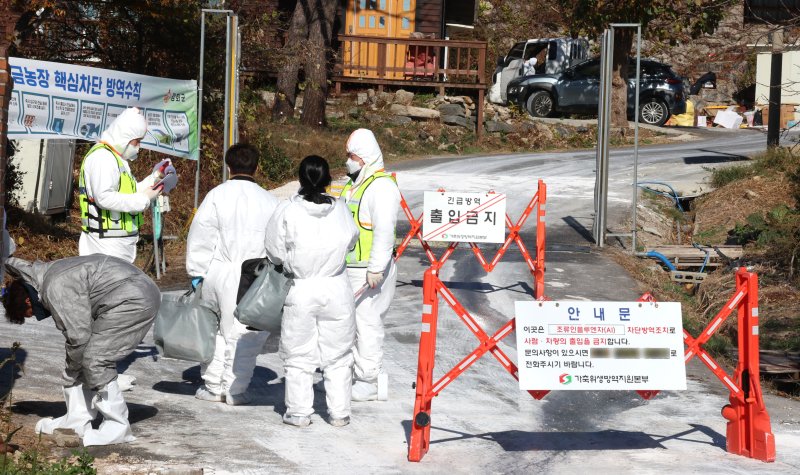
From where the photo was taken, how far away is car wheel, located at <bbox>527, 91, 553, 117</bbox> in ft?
101

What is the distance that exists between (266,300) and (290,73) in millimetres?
20941

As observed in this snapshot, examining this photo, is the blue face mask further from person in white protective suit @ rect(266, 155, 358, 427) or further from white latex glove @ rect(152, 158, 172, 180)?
white latex glove @ rect(152, 158, 172, 180)

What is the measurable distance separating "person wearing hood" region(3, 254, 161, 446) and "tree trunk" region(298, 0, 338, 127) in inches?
781

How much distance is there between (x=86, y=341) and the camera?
6402mm

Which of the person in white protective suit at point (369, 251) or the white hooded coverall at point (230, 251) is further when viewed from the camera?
the person in white protective suit at point (369, 251)

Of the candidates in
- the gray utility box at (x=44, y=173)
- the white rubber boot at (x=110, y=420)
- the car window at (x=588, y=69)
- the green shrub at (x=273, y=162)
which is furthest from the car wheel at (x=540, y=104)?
the white rubber boot at (x=110, y=420)

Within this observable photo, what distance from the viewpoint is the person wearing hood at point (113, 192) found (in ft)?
25.0

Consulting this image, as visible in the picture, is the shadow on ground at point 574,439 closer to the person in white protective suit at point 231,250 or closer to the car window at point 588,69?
the person in white protective suit at point 231,250

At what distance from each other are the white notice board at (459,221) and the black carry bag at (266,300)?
570cm

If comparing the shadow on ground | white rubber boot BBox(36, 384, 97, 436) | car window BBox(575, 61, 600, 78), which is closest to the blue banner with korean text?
white rubber boot BBox(36, 384, 97, 436)

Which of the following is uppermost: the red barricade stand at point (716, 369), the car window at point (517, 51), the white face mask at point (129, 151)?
the car window at point (517, 51)

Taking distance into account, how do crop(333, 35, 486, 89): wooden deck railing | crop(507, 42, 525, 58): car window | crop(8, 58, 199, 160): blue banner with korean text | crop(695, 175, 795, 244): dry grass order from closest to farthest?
crop(8, 58, 199, 160): blue banner with korean text
crop(695, 175, 795, 244): dry grass
crop(333, 35, 486, 89): wooden deck railing
crop(507, 42, 525, 58): car window

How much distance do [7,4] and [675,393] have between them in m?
8.42

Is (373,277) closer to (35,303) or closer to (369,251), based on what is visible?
(369,251)
